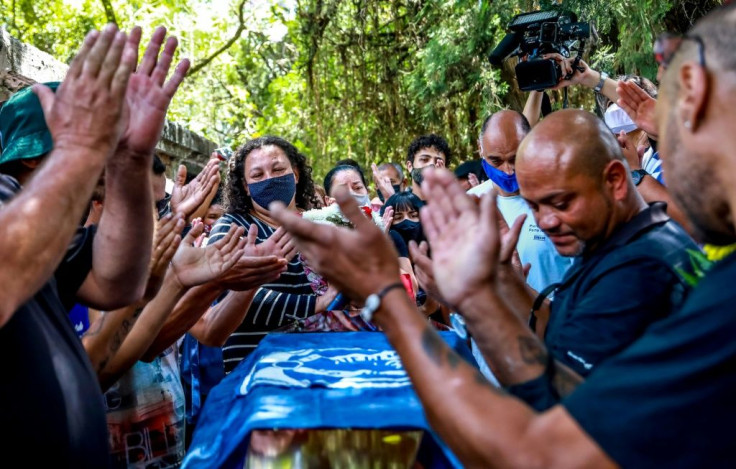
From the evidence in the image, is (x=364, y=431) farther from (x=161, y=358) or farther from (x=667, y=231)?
(x=161, y=358)

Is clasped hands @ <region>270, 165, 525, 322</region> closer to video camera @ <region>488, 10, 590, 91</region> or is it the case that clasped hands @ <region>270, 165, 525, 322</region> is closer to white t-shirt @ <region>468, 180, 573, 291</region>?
white t-shirt @ <region>468, 180, 573, 291</region>

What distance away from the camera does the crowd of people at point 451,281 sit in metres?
1.20

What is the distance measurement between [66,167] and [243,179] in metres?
2.47

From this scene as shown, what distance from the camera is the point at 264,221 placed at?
12.7ft

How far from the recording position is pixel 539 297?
7.74 feet

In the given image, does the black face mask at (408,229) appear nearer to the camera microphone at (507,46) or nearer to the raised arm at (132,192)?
the camera microphone at (507,46)

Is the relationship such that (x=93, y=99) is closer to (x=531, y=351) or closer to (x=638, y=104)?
(x=531, y=351)

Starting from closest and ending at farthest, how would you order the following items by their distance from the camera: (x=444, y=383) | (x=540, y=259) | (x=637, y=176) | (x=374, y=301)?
(x=444, y=383)
(x=374, y=301)
(x=637, y=176)
(x=540, y=259)

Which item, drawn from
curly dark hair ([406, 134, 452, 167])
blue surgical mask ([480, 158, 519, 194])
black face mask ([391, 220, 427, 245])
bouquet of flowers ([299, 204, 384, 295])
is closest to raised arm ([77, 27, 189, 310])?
bouquet of flowers ([299, 204, 384, 295])

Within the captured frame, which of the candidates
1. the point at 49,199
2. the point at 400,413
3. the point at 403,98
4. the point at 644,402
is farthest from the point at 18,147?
the point at 403,98

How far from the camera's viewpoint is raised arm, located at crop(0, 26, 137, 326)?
1417mm

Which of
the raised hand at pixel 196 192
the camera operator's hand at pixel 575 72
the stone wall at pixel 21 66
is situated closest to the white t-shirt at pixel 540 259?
the camera operator's hand at pixel 575 72

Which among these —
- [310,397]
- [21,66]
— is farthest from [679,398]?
[21,66]

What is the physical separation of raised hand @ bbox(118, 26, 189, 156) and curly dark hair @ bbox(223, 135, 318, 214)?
1.90 m
